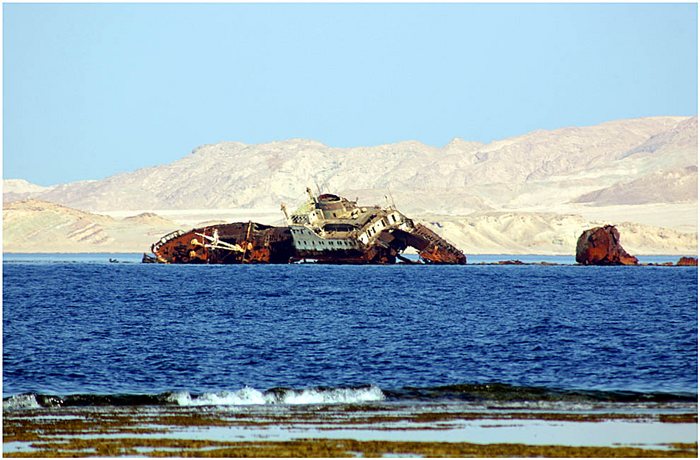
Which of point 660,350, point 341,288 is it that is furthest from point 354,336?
point 341,288

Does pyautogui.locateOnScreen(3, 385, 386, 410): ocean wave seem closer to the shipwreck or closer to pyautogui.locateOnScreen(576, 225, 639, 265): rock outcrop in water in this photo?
the shipwreck

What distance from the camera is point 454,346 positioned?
57031mm

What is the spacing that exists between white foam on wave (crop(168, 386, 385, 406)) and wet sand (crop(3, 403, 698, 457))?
57.4 inches

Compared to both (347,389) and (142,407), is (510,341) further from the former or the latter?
(142,407)

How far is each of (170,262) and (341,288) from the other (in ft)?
223

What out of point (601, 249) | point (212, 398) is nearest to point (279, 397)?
point (212, 398)

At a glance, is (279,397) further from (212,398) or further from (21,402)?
(21,402)

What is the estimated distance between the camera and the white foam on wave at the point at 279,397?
40.1m

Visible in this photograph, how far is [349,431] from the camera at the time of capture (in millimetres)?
32281

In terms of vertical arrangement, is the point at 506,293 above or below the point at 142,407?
above

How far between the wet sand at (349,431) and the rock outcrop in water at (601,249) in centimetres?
12124

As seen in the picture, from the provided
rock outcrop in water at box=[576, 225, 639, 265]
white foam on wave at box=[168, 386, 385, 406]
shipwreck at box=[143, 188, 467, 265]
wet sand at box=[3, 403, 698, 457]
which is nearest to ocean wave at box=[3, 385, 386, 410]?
white foam on wave at box=[168, 386, 385, 406]

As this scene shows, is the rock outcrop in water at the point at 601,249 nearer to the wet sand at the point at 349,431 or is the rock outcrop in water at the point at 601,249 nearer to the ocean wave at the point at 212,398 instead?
the ocean wave at the point at 212,398

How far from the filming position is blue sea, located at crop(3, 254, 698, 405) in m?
42.8
